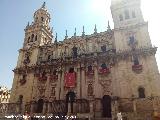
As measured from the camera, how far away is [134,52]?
3066 cm

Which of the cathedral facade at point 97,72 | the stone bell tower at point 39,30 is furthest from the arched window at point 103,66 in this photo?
the stone bell tower at point 39,30

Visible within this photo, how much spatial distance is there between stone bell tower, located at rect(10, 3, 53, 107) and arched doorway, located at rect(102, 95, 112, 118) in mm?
12774

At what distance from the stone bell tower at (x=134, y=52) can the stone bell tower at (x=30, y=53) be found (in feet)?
47.8

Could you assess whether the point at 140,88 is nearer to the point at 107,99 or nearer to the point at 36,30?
A: the point at 107,99

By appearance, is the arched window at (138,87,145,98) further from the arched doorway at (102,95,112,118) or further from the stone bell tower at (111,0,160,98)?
the arched doorway at (102,95,112,118)

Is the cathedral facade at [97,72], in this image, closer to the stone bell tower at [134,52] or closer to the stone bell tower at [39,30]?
the stone bell tower at [134,52]

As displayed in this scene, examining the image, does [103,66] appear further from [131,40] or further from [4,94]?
[4,94]

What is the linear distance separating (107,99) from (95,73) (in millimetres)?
4408

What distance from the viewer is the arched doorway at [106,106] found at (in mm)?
29094

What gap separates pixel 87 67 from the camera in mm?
33156

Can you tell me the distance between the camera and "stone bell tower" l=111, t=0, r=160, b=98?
1126 inches

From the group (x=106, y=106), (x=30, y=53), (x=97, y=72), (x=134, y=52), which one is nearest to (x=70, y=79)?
(x=97, y=72)

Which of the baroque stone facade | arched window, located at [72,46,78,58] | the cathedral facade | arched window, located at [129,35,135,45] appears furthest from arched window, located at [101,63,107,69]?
the baroque stone facade

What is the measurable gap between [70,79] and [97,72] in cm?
455
